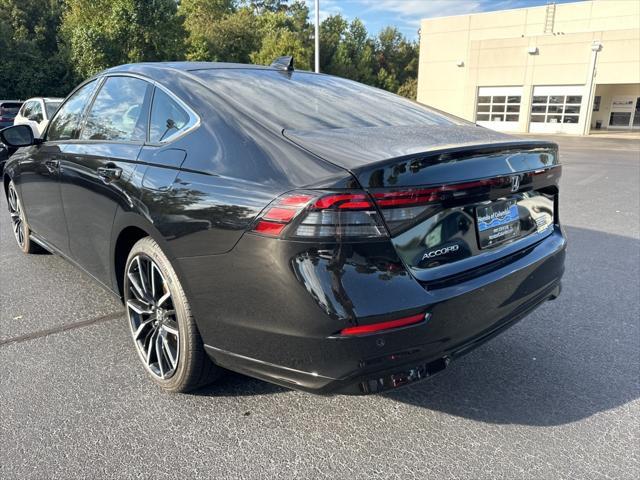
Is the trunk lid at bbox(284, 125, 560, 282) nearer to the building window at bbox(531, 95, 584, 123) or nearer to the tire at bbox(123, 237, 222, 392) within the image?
the tire at bbox(123, 237, 222, 392)

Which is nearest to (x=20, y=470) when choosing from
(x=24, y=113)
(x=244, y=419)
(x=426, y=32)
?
(x=244, y=419)

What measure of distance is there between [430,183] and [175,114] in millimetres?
1398

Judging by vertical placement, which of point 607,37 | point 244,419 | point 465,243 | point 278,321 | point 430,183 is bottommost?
point 244,419

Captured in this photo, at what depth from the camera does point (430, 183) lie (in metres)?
1.93

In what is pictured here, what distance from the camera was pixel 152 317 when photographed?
2674 mm

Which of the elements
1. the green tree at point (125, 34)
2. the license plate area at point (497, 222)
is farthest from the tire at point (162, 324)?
the green tree at point (125, 34)

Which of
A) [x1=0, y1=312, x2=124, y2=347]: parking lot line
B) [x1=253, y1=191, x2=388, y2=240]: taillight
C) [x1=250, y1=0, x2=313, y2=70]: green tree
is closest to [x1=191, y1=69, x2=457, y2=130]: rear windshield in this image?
[x1=253, y1=191, x2=388, y2=240]: taillight

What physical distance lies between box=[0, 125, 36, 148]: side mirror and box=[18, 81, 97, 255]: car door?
0.08 m

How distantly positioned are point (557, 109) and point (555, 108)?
0.15 metres

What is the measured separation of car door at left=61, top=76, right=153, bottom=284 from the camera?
8.99 ft

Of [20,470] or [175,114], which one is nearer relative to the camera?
[20,470]

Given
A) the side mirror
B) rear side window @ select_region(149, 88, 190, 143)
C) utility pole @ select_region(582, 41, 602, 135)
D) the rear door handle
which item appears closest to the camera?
rear side window @ select_region(149, 88, 190, 143)

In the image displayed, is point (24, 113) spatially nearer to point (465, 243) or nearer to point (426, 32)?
point (465, 243)

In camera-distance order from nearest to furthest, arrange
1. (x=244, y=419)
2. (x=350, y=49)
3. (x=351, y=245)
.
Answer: (x=351, y=245), (x=244, y=419), (x=350, y=49)
